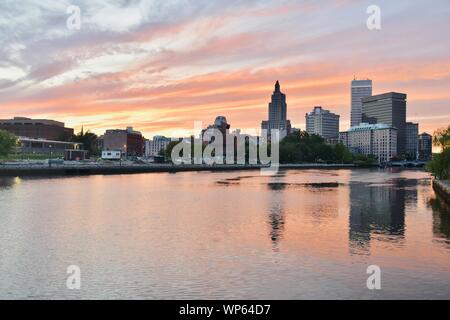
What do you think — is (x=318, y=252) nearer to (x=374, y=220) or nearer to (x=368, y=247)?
(x=368, y=247)

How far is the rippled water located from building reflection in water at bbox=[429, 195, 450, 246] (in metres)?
0.14

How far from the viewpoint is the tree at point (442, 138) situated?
257 ft

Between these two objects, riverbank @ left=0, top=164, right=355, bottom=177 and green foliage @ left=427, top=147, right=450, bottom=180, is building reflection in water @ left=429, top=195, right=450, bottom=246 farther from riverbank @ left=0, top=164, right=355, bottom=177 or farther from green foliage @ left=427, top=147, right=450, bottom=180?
riverbank @ left=0, top=164, right=355, bottom=177

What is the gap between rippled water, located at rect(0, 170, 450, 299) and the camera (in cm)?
2047

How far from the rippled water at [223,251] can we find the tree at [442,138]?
3244cm

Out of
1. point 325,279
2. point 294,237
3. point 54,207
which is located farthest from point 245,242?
point 54,207

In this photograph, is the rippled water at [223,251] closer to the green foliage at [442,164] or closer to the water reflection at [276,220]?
the water reflection at [276,220]

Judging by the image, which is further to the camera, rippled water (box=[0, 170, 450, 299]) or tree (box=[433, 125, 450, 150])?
→ tree (box=[433, 125, 450, 150])

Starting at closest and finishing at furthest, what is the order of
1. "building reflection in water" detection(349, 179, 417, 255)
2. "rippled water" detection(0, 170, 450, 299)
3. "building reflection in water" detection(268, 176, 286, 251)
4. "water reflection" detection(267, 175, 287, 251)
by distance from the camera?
"rippled water" detection(0, 170, 450, 299), "building reflection in water" detection(349, 179, 417, 255), "water reflection" detection(267, 175, 287, 251), "building reflection in water" detection(268, 176, 286, 251)

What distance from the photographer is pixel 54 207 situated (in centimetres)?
4947

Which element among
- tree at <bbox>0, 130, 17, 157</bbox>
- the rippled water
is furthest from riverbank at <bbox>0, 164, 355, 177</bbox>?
the rippled water

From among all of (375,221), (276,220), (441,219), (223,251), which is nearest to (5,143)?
(276,220)
